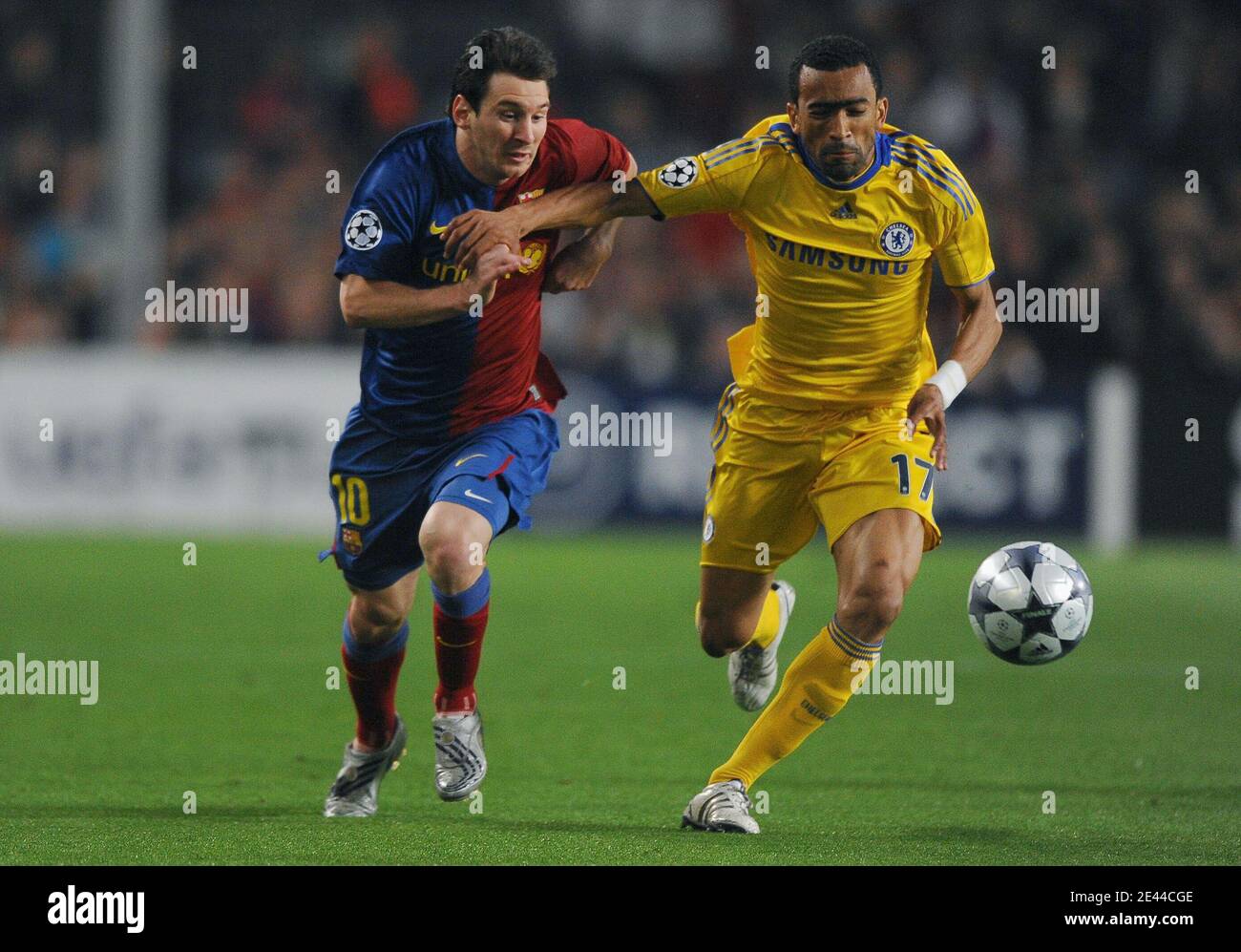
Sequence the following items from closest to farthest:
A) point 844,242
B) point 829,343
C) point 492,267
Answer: point 492,267 → point 844,242 → point 829,343

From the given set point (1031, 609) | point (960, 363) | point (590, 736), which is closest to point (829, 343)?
point (960, 363)

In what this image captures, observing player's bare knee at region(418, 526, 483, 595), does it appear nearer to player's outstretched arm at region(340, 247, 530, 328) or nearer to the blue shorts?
the blue shorts

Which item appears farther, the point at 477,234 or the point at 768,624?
the point at 768,624

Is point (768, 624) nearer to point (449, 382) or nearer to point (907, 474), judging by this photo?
point (907, 474)

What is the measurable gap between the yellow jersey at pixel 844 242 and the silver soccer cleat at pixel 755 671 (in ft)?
4.17

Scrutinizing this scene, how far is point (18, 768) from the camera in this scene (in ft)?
21.6

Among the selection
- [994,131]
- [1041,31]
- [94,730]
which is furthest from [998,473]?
[94,730]

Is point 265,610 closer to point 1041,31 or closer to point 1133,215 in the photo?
point 1133,215

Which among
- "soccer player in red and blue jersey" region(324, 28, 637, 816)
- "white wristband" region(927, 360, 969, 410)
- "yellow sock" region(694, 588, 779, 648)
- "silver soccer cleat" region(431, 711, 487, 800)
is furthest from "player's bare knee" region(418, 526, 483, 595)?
"yellow sock" region(694, 588, 779, 648)

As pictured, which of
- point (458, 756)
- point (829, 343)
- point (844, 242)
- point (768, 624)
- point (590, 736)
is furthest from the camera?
point (590, 736)

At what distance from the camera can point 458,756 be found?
571 cm

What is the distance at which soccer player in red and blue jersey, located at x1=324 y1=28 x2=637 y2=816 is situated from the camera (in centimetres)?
573

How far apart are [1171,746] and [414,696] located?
10.6ft

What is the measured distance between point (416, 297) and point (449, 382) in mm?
441
